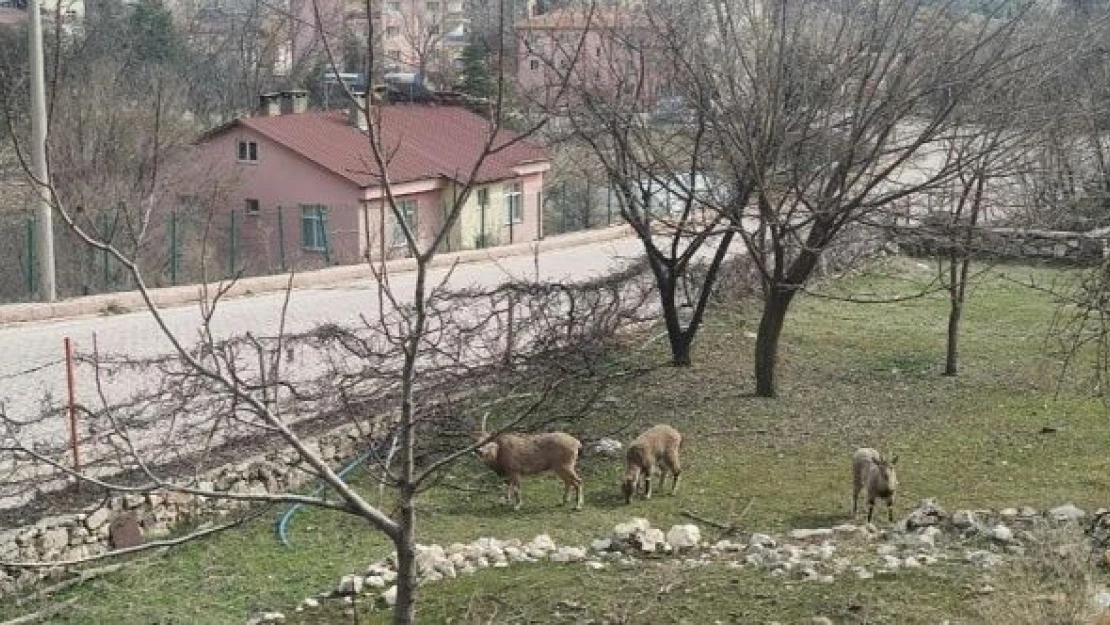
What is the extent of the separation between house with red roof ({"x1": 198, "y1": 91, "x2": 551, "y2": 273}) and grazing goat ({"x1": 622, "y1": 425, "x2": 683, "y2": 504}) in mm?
17058

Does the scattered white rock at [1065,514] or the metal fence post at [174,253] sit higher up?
A: the metal fence post at [174,253]

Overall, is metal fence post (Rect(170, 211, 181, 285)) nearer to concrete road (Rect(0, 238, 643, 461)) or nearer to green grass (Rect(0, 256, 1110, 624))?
concrete road (Rect(0, 238, 643, 461))

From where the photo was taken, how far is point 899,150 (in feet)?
49.2

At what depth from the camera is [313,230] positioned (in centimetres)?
2875

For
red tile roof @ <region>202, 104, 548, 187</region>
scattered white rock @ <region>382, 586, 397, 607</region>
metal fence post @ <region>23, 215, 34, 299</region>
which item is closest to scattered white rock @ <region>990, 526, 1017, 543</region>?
scattered white rock @ <region>382, 586, 397, 607</region>

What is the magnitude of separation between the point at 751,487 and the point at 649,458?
1.02m

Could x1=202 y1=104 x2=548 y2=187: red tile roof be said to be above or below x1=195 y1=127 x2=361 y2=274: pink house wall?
above

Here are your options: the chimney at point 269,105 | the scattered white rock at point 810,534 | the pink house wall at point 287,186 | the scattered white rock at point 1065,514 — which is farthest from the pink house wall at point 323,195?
the scattered white rock at point 1065,514

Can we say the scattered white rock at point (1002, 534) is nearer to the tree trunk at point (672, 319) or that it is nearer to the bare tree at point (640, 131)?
the bare tree at point (640, 131)

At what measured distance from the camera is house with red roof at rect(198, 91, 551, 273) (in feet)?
98.5

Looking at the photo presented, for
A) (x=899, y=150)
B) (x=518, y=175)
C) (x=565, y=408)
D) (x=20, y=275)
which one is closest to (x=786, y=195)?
(x=899, y=150)

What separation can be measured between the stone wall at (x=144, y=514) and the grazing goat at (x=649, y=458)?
221 cm

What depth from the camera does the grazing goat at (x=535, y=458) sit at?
37.8 ft

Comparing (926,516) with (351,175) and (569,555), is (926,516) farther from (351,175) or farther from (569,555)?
(351,175)
